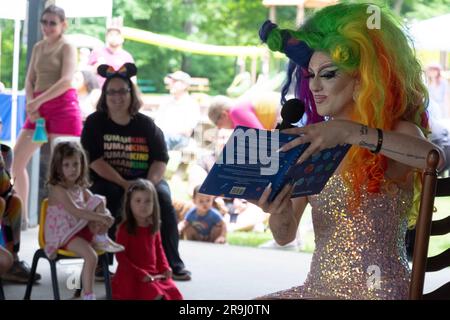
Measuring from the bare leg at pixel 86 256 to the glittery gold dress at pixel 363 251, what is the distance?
2052 mm

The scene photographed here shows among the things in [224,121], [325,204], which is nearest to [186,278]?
[224,121]

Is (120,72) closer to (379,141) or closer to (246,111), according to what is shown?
(246,111)

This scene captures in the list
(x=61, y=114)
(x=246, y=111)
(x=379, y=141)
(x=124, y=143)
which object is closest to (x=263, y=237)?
(x=246, y=111)

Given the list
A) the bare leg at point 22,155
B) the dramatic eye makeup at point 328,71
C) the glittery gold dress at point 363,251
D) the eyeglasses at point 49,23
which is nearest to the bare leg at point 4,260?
the bare leg at point 22,155

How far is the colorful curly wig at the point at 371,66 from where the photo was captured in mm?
2035

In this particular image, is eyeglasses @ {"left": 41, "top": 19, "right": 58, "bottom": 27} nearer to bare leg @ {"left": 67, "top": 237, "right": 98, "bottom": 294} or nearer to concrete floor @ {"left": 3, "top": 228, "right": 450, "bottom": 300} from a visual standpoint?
concrete floor @ {"left": 3, "top": 228, "right": 450, "bottom": 300}

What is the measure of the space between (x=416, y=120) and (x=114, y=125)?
8.92 feet

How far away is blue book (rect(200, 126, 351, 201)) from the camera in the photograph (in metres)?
1.68

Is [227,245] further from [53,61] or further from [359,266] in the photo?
[359,266]

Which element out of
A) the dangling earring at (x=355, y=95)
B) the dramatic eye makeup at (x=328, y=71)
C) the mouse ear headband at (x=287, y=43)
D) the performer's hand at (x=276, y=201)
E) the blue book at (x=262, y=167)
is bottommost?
the performer's hand at (x=276, y=201)

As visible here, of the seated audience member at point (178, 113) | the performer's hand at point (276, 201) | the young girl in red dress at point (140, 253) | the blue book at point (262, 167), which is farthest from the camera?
the seated audience member at point (178, 113)

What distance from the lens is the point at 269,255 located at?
5961 mm

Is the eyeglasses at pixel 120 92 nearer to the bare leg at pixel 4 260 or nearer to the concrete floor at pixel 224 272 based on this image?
the concrete floor at pixel 224 272

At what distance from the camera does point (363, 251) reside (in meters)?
2.07
